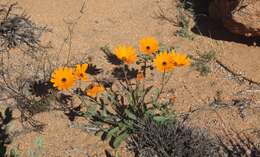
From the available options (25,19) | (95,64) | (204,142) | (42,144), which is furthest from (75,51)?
(204,142)

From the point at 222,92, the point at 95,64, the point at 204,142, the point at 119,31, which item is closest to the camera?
the point at 204,142

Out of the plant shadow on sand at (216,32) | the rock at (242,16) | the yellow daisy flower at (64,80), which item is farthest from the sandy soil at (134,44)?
the yellow daisy flower at (64,80)

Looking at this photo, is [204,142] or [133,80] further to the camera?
[133,80]

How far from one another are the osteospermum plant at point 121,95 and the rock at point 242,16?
754mm

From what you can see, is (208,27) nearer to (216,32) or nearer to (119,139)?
(216,32)

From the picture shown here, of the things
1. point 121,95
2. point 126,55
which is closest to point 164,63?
point 126,55

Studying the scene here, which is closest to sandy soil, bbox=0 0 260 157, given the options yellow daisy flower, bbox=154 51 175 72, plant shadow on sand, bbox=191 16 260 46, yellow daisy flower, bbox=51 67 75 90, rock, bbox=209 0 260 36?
plant shadow on sand, bbox=191 16 260 46

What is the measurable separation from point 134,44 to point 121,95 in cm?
71

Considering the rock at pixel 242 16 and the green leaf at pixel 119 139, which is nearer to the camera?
the green leaf at pixel 119 139

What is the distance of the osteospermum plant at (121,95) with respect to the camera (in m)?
3.77

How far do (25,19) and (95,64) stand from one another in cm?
80

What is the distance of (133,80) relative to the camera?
4613 millimetres

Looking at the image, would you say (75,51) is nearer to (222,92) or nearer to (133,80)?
(133,80)

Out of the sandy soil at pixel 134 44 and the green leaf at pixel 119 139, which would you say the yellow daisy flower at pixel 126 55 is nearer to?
the green leaf at pixel 119 139
